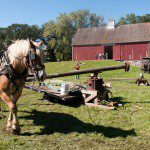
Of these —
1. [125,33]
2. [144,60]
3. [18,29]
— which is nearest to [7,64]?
[144,60]

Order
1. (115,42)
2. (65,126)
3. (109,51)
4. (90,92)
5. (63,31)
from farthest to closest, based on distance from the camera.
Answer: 1. (63,31)
2. (109,51)
3. (115,42)
4. (90,92)
5. (65,126)

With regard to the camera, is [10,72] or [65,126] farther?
[65,126]

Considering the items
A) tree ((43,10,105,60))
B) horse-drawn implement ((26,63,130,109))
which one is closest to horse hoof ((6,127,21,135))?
horse-drawn implement ((26,63,130,109))

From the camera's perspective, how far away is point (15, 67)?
8641mm

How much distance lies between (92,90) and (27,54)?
5.02 m

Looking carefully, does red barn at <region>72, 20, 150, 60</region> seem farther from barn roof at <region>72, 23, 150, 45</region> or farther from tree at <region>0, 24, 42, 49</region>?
tree at <region>0, 24, 42, 49</region>

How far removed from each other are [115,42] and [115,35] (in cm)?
181

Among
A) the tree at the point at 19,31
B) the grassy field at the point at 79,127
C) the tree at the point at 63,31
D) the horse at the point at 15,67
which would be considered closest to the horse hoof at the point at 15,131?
the horse at the point at 15,67

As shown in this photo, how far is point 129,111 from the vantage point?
1123 cm

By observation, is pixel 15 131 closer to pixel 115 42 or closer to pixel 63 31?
pixel 115 42

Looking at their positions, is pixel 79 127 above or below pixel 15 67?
below

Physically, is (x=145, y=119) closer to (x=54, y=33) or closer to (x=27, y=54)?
(x=27, y=54)

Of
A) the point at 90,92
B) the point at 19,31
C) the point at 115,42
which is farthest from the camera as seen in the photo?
the point at 19,31

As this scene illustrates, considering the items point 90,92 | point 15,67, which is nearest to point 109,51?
point 90,92
